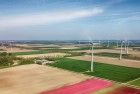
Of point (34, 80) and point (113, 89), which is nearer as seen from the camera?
point (113, 89)

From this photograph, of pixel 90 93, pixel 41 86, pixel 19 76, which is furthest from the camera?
pixel 19 76

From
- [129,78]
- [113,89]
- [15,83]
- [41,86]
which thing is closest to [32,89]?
[41,86]

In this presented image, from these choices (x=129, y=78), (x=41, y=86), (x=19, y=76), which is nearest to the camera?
(x=41, y=86)

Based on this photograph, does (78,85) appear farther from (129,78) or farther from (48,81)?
(129,78)

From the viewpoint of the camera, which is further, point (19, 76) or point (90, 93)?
point (19, 76)

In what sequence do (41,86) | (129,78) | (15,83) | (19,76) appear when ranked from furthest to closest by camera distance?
1. (19,76)
2. (129,78)
3. (15,83)
4. (41,86)

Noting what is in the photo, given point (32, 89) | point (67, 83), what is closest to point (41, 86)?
point (32, 89)

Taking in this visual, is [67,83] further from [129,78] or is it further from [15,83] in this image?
[129,78]

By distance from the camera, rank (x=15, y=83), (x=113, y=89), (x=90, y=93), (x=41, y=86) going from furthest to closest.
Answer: (x=15, y=83) → (x=41, y=86) → (x=113, y=89) → (x=90, y=93)
